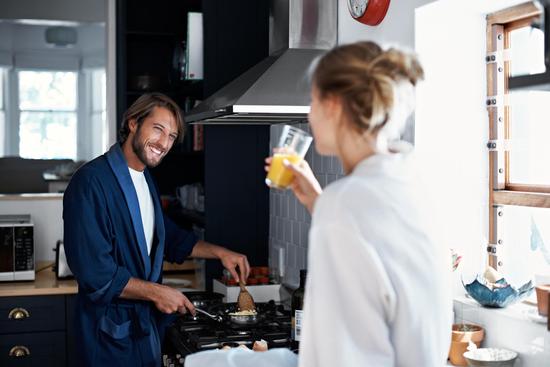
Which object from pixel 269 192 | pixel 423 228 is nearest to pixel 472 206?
pixel 423 228

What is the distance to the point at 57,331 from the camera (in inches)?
169

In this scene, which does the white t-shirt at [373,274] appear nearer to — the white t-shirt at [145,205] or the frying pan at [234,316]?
the frying pan at [234,316]

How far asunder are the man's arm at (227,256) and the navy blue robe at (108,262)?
0.40m

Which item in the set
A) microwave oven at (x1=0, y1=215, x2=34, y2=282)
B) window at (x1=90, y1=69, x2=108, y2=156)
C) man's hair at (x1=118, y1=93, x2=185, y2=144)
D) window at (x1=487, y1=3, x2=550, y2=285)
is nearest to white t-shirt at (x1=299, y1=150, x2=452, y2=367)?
window at (x1=487, y1=3, x2=550, y2=285)

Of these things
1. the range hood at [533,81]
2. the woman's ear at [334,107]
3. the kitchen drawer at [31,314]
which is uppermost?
the range hood at [533,81]

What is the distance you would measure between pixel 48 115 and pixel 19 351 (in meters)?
2.17

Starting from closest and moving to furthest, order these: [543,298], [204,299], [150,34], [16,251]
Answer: [543,298] < [204,299] < [16,251] < [150,34]

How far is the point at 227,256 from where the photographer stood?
3750mm

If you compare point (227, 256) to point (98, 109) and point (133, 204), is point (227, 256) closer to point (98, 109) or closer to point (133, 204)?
point (133, 204)

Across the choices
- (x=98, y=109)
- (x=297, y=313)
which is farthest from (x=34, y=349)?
(x=98, y=109)

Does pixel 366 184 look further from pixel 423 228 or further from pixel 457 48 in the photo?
pixel 457 48

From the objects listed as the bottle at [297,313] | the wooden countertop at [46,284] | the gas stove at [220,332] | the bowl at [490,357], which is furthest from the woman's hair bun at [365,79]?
the wooden countertop at [46,284]

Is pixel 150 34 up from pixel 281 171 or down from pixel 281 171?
up

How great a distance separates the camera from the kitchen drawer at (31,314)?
4.21 meters
